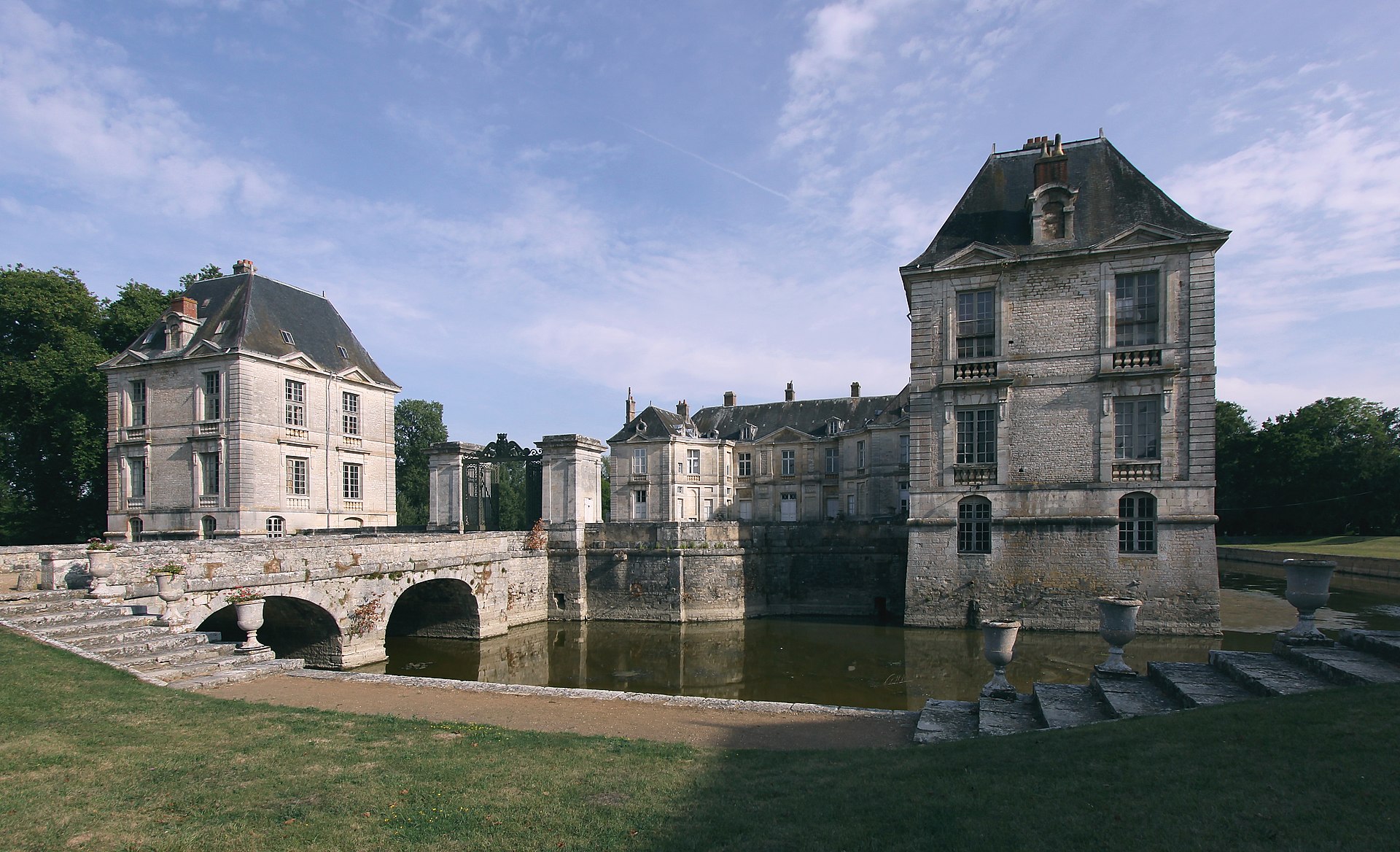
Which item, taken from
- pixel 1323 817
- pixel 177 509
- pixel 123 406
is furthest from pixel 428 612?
pixel 1323 817

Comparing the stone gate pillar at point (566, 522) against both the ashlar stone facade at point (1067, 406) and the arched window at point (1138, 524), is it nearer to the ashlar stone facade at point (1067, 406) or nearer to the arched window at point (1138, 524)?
the ashlar stone facade at point (1067, 406)

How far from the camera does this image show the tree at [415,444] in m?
44.1

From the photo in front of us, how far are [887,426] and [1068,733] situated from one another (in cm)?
2500

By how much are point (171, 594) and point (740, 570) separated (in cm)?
1329

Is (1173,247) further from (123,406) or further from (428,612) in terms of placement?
(123,406)

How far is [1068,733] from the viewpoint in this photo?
558 cm

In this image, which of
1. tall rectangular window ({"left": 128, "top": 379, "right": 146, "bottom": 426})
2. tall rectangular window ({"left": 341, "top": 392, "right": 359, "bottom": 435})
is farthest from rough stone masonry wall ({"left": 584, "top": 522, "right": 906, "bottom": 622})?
tall rectangular window ({"left": 128, "top": 379, "right": 146, "bottom": 426})

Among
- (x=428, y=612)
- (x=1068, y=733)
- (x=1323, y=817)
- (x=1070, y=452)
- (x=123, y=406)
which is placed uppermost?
(x=123, y=406)

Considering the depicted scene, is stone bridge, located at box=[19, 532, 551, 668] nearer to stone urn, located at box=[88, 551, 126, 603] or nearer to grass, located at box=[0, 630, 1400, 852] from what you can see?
stone urn, located at box=[88, 551, 126, 603]

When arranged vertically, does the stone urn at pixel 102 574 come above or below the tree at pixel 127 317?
below

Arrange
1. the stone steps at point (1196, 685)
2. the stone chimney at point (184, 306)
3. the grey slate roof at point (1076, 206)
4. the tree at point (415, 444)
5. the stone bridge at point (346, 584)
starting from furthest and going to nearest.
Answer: the tree at point (415, 444)
the stone chimney at point (184, 306)
the grey slate roof at point (1076, 206)
the stone bridge at point (346, 584)
the stone steps at point (1196, 685)

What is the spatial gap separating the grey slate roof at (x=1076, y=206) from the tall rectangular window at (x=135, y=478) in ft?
80.0

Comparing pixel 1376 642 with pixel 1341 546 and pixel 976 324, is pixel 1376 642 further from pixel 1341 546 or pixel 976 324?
pixel 1341 546

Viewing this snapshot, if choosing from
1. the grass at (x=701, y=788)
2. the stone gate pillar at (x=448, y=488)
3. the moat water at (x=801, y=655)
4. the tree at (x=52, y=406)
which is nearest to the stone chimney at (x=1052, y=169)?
the moat water at (x=801, y=655)
